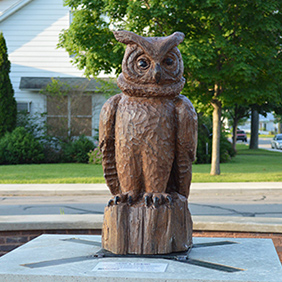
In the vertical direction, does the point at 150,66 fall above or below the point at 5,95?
below

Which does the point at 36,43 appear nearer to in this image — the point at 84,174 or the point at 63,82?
the point at 63,82

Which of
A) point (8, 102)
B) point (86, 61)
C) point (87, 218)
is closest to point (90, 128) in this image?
point (8, 102)

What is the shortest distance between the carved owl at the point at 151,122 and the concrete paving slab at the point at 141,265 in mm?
583

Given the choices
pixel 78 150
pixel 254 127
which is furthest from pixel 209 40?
pixel 254 127

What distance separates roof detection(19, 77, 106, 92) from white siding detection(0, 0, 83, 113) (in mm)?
373

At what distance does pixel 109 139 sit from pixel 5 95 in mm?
17090

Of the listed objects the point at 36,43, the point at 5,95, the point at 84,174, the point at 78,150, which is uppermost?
the point at 36,43

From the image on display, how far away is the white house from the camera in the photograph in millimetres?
22484

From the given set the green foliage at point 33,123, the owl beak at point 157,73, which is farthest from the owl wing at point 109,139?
the green foliage at point 33,123

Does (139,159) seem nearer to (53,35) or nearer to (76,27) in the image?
Result: (76,27)

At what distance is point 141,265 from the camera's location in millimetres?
3936

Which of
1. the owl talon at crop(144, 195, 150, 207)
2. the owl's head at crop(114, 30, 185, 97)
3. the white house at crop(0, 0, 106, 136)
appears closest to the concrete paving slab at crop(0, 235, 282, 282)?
the owl talon at crop(144, 195, 150, 207)

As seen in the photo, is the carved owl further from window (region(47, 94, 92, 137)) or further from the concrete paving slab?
window (region(47, 94, 92, 137))

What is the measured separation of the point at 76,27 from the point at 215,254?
11290 mm
